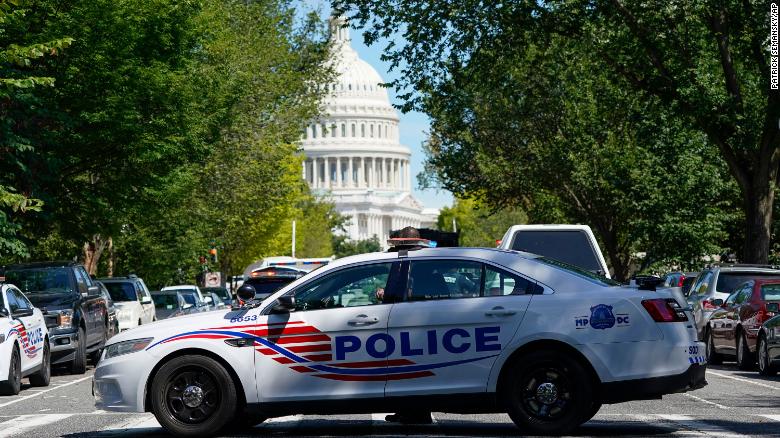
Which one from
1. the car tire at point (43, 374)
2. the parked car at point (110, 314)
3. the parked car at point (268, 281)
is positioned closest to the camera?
the car tire at point (43, 374)

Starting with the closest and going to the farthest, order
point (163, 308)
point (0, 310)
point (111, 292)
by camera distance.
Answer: point (0, 310)
point (111, 292)
point (163, 308)

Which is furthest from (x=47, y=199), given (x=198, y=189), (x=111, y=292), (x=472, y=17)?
(x=198, y=189)

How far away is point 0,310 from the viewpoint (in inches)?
770

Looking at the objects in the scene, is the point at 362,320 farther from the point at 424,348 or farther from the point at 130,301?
the point at 130,301

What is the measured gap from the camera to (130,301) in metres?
32.6

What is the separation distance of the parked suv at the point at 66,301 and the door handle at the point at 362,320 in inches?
514

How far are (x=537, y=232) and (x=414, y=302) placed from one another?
9978mm

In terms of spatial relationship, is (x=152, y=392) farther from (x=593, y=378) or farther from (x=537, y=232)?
(x=537, y=232)

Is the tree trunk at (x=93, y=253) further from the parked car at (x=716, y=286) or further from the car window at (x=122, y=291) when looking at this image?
the parked car at (x=716, y=286)

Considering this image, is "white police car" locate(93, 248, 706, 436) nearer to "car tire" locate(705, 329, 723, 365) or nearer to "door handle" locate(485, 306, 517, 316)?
"door handle" locate(485, 306, 517, 316)

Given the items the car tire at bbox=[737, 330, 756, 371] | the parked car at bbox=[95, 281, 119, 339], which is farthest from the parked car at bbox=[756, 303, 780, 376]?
the parked car at bbox=[95, 281, 119, 339]

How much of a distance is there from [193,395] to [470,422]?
275 cm

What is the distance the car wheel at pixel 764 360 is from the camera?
2123cm

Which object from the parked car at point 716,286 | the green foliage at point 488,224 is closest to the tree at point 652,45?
the parked car at point 716,286
